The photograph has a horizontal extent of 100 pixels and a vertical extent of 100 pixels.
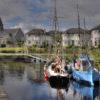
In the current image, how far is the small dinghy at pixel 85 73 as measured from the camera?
60.3m

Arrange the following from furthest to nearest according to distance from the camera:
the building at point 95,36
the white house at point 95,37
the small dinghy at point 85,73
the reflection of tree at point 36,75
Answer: the building at point 95,36 < the white house at point 95,37 < the reflection of tree at point 36,75 < the small dinghy at point 85,73

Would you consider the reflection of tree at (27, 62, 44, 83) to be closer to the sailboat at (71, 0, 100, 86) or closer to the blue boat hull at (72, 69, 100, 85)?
the sailboat at (71, 0, 100, 86)

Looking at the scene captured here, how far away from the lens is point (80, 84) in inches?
2494

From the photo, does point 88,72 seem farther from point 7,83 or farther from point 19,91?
point 7,83

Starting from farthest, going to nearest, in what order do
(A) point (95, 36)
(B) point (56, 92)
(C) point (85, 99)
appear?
1. (A) point (95, 36)
2. (B) point (56, 92)
3. (C) point (85, 99)

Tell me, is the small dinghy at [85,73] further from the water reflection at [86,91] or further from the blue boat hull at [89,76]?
the water reflection at [86,91]

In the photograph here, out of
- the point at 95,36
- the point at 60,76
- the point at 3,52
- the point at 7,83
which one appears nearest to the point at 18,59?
the point at 3,52

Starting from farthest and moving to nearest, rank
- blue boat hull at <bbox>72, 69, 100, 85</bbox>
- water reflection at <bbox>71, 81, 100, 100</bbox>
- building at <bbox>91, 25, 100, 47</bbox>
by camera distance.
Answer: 1. building at <bbox>91, 25, 100, 47</bbox>
2. blue boat hull at <bbox>72, 69, 100, 85</bbox>
3. water reflection at <bbox>71, 81, 100, 100</bbox>

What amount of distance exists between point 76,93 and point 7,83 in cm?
1653

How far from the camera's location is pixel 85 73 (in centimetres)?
6206

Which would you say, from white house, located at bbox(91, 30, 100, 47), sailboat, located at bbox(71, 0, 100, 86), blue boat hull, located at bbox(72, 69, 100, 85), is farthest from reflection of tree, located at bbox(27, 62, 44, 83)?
white house, located at bbox(91, 30, 100, 47)

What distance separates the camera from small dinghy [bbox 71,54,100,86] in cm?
6028

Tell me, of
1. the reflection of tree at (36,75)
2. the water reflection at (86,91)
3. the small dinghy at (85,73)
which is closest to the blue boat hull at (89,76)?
the small dinghy at (85,73)

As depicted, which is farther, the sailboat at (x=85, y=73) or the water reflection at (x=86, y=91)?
the sailboat at (x=85, y=73)
